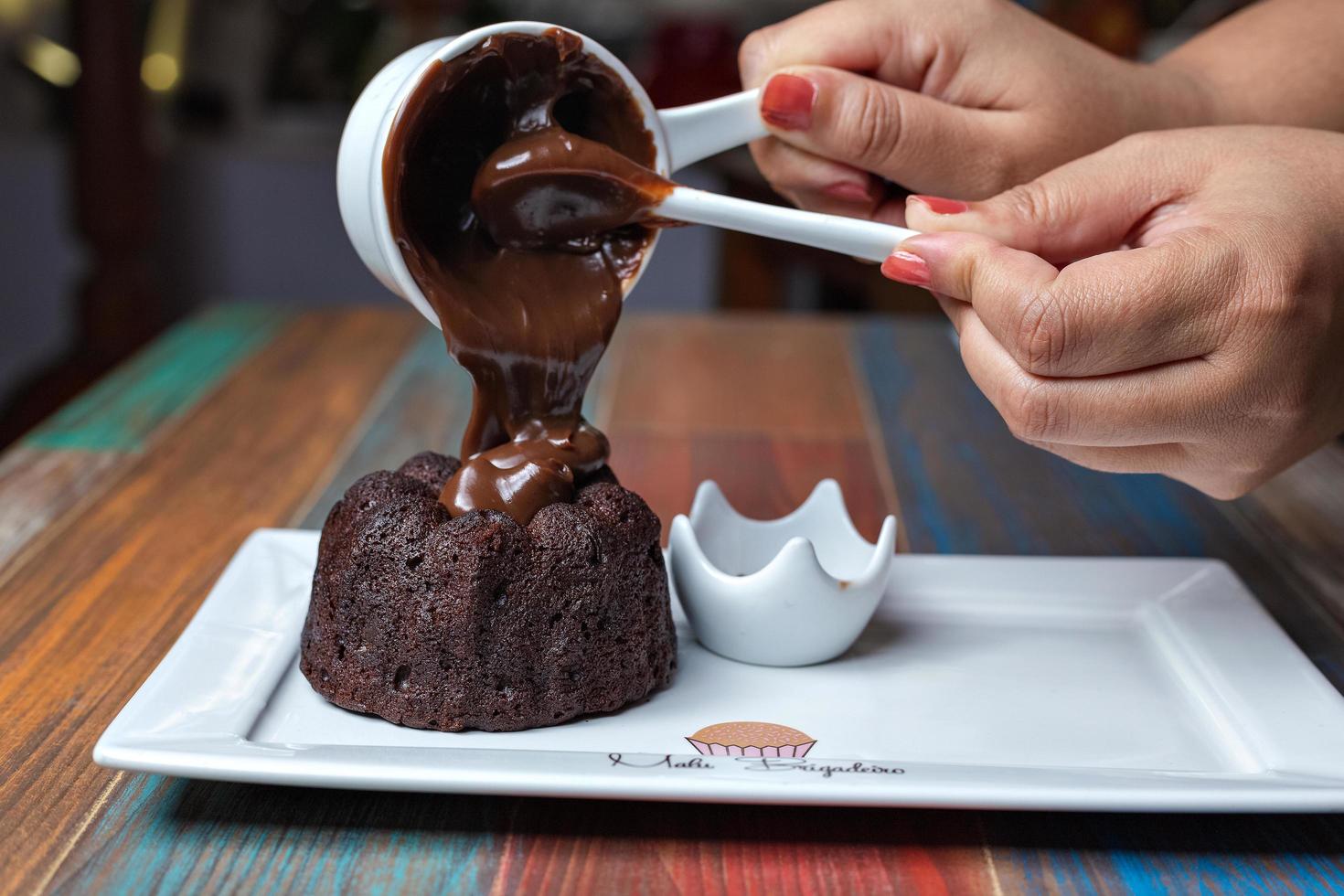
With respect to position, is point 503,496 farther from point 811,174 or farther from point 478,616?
point 811,174

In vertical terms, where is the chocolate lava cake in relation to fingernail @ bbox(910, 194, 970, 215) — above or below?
below

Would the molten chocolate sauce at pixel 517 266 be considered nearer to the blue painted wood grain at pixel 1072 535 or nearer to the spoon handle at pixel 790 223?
the spoon handle at pixel 790 223

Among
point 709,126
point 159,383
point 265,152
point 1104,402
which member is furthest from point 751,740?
point 265,152

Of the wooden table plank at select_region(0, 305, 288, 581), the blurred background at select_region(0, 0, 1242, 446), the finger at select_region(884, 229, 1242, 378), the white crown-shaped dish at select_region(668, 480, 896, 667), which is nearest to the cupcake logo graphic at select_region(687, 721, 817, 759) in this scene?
the white crown-shaped dish at select_region(668, 480, 896, 667)

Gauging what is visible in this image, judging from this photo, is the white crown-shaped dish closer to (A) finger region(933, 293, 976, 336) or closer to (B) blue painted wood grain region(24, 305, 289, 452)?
(A) finger region(933, 293, 976, 336)

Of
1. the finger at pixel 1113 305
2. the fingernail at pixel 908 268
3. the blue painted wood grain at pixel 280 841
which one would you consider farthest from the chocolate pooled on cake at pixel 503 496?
the finger at pixel 1113 305

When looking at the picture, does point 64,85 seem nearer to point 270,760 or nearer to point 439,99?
point 439,99
